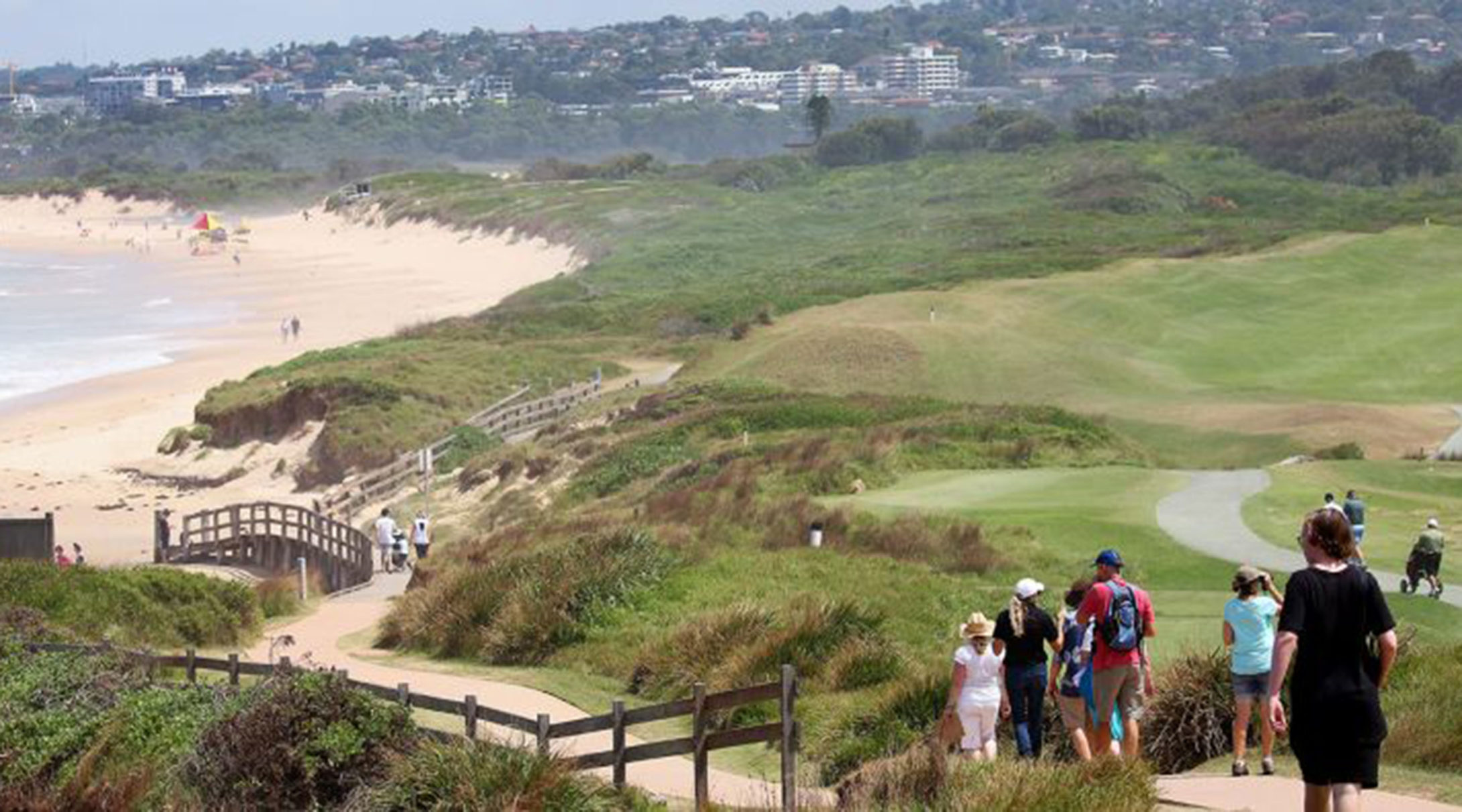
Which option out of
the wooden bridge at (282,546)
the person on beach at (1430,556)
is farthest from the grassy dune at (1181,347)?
the person on beach at (1430,556)

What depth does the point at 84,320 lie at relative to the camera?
93.4m

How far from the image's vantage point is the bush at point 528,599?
21.9 m

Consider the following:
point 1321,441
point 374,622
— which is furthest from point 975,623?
point 1321,441

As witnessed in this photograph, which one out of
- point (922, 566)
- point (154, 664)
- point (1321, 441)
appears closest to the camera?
point (154, 664)

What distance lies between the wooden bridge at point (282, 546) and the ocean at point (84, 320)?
1313 inches

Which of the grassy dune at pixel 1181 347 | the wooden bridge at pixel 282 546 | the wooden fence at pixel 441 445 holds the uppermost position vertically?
the wooden bridge at pixel 282 546

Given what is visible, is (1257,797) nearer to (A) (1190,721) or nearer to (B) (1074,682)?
(B) (1074,682)

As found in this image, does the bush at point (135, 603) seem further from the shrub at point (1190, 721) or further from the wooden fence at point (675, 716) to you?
the shrub at point (1190, 721)

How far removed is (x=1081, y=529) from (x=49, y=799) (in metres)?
15.3

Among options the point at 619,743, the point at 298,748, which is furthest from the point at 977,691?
the point at 298,748

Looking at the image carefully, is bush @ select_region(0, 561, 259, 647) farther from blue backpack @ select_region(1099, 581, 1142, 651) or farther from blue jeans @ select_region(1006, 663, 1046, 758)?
blue backpack @ select_region(1099, 581, 1142, 651)

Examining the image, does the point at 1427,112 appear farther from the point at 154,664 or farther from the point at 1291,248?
the point at 154,664

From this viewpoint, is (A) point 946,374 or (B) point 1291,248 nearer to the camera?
(A) point 946,374

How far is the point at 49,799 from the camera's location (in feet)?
47.8
